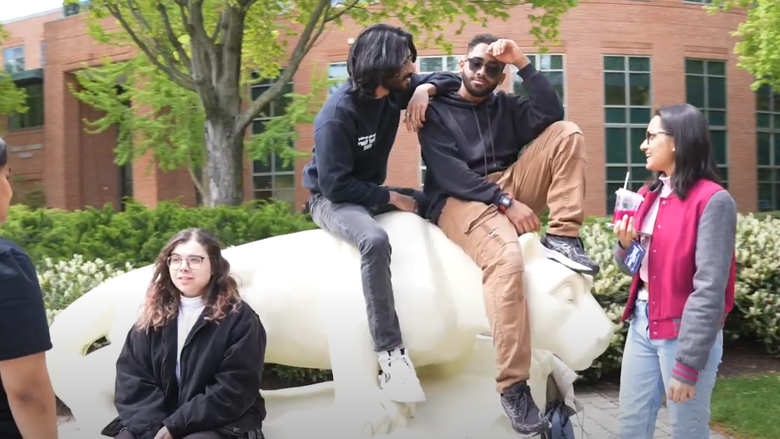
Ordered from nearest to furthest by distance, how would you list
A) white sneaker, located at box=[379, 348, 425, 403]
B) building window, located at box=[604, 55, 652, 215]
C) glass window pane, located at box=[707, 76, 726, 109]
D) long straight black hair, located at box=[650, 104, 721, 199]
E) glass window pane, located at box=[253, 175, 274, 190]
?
long straight black hair, located at box=[650, 104, 721, 199] < white sneaker, located at box=[379, 348, 425, 403] < building window, located at box=[604, 55, 652, 215] < glass window pane, located at box=[253, 175, 274, 190] < glass window pane, located at box=[707, 76, 726, 109]

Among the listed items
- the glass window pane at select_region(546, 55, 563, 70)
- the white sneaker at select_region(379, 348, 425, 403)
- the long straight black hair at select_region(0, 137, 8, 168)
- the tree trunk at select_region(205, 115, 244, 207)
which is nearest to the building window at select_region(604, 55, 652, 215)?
the glass window pane at select_region(546, 55, 563, 70)

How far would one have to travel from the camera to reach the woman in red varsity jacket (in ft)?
8.32

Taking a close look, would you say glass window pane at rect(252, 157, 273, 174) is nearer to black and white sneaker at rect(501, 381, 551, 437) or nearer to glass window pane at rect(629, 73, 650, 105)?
glass window pane at rect(629, 73, 650, 105)

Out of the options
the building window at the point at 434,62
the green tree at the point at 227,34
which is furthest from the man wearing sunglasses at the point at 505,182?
the building window at the point at 434,62

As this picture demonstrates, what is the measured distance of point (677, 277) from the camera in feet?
8.73

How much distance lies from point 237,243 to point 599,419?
137 inches

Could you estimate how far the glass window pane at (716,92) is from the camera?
2091 cm

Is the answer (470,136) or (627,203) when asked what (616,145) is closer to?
(470,136)

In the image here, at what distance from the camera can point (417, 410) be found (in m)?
3.32

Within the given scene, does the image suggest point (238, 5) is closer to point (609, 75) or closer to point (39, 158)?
point (609, 75)

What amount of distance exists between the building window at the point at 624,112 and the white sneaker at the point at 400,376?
715 inches

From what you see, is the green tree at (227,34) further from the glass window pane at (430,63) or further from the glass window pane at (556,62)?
the glass window pane at (556,62)

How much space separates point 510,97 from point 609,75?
18028 mm

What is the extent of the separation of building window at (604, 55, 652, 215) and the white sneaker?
18.2 m
